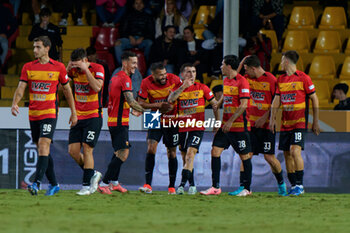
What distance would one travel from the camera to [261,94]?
34.7 ft

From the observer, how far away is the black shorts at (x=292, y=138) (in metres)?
10.3

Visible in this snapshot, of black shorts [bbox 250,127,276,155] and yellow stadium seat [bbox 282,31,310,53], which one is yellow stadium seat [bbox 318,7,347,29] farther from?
black shorts [bbox 250,127,276,155]

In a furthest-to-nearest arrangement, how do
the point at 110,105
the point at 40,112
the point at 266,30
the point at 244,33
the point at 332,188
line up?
the point at 266,30 < the point at 244,33 < the point at 332,188 < the point at 110,105 < the point at 40,112

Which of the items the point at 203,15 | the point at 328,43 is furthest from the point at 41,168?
the point at 328,43

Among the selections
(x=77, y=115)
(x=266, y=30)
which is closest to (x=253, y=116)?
(x=77, y=115)

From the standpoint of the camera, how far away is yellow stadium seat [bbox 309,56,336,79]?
620 inches

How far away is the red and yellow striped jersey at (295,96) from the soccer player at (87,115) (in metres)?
2.63

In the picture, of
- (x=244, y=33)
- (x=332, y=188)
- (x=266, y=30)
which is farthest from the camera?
(x=266, y=30)

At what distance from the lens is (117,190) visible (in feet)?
34.7

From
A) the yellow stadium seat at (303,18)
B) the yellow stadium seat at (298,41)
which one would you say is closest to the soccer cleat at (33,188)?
the yellow stadium seat at (298,41)

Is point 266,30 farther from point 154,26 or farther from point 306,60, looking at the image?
point 154,26

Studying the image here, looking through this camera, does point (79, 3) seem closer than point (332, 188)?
No

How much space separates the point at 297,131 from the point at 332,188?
2.00m

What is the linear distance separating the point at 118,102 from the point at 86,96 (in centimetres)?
51
